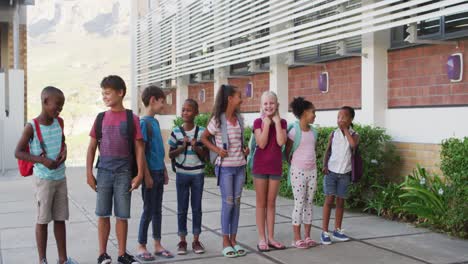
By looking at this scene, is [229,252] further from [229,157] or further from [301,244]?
[229,157]

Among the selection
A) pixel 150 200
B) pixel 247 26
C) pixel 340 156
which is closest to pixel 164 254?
pixel 150 200

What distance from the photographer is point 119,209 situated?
5496 millimetres

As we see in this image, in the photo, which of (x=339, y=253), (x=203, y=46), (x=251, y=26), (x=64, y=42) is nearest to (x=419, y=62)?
(x=339, y=253)

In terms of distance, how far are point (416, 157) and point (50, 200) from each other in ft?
15.2

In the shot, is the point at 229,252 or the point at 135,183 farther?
the point at 229,252

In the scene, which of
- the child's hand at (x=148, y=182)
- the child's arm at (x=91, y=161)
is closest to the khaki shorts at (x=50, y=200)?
the child's arm at (x=91, y=161)

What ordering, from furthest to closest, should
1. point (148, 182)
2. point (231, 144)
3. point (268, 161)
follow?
point (268, 161), point (231, 144), point (148, 182)

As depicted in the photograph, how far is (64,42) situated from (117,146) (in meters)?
92.6

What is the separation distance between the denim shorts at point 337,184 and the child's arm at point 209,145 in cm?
137

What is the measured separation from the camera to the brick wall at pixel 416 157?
24.9ft

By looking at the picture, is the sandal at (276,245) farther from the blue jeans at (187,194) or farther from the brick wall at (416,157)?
the brick wall at (416,157)

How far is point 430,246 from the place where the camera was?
627 cm

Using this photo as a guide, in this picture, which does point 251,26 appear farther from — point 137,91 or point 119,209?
point 137,91

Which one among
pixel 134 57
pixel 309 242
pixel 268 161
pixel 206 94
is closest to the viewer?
pixel 268 161
